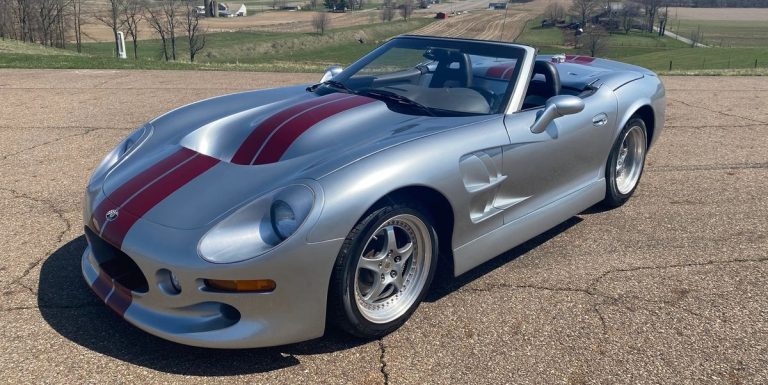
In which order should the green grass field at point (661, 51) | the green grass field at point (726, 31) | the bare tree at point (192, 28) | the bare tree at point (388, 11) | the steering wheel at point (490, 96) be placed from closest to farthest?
the steering wheel at point (490, 96) < the green grass field at point (661, 51) < the bare tree at point (192, 28) < the green grass field at point (726, 31) < the bare tree at point (388, 11)

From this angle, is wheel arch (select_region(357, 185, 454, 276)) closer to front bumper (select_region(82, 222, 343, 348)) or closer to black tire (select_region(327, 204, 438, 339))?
black tire (select_region(327, 204, 438, 339))

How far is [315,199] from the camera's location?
8.47 ft

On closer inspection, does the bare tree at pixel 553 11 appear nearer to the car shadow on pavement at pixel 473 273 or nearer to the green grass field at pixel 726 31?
the car shadow on pavement at pixel 473 273

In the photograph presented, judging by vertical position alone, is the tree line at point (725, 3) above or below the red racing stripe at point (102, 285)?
above

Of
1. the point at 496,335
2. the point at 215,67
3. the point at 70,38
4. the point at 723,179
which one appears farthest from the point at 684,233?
the point at 70,38

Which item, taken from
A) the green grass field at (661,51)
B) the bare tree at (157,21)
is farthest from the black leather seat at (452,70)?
the bare tree at (157,21)

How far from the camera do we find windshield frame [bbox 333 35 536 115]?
3.68 meters

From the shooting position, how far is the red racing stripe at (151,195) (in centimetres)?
272

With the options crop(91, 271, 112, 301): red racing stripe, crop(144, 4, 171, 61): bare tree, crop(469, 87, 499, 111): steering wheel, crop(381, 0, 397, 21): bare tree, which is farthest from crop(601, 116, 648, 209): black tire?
crop(381, 0, 397, 21): bare tree

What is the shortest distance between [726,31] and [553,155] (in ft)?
211

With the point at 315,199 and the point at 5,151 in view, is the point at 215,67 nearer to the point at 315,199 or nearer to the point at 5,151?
the point at 5,151

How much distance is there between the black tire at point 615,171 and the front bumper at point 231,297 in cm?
255

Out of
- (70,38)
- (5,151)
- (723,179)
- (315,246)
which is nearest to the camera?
Answer: (315,246)

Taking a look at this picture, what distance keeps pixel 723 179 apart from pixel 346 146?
394 centimetres
